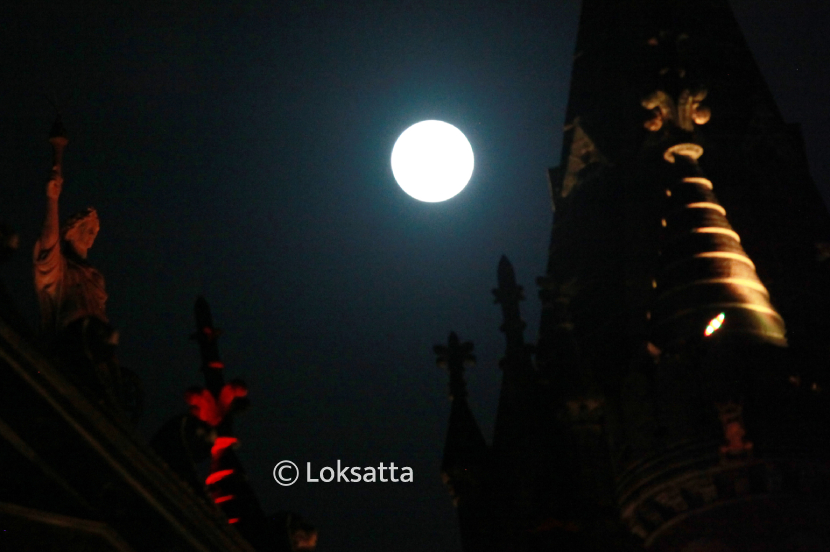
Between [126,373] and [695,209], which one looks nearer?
[126,373]

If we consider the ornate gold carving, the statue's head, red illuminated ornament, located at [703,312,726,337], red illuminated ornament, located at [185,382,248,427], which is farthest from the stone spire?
the statue's head

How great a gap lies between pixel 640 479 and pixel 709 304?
2.68 meters

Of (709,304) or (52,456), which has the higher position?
(709,304)

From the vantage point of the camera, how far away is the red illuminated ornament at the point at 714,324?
25031mm

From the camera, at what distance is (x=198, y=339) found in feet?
59.3

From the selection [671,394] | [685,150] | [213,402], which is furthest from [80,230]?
[685,150]

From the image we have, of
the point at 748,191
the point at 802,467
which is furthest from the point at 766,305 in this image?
the point at 748,191

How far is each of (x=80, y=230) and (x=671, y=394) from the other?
12.3m

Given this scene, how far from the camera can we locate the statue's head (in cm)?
1438

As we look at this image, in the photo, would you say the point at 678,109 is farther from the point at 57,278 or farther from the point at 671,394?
the point at 57,278

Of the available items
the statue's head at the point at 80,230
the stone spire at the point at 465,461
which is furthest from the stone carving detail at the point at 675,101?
the statue's head at the point at 80,230

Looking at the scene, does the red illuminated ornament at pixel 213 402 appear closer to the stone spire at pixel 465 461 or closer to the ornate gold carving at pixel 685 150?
the stone spire at pixel 465 461

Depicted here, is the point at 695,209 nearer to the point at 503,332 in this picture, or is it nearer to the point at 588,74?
the point at 503,332

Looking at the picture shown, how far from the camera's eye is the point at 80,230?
47.3 ft
